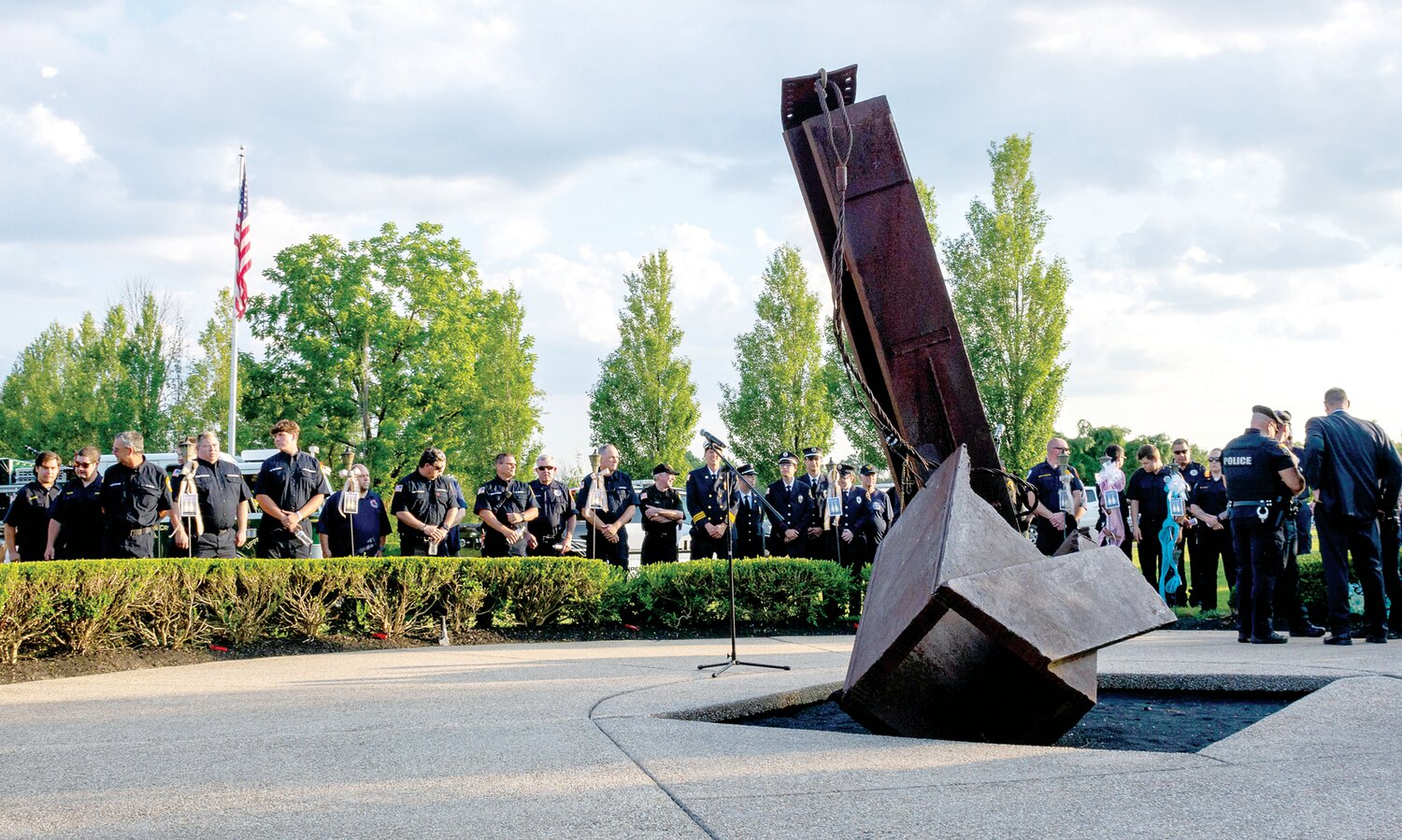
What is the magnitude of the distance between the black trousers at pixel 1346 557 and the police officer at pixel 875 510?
18.9 feet

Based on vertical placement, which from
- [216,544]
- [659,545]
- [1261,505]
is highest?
[1261,505]

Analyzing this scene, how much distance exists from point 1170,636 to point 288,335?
35505mm

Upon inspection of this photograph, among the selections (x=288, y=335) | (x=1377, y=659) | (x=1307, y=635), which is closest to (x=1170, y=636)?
(x=1307, y=635)

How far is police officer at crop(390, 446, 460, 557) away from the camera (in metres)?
11.9

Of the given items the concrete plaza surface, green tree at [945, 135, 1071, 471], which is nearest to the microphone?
the concrete plaza surface

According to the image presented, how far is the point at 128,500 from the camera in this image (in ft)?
34.0

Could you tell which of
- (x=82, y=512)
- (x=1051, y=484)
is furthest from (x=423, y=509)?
(x=1051, y=484)

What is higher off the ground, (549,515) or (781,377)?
(781,377)

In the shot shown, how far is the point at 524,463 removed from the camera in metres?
39.5

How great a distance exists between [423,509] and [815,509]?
16.3 ft

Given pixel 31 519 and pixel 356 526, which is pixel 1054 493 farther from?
pixel 31 519

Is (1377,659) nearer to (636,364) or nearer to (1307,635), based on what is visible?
(1307,635)

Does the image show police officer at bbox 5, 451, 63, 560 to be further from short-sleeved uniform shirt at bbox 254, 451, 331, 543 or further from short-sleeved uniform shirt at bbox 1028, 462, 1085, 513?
short-sleeved uniform shirt at bbox 1028, 462, 1085, 513

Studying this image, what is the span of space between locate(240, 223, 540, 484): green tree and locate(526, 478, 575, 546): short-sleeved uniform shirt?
26315 mm
